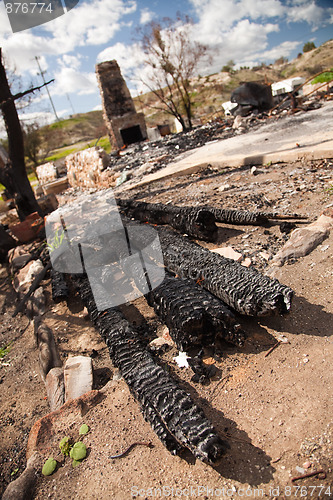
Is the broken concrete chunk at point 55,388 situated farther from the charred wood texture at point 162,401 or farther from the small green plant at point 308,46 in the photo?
the small green plant at point 308,46

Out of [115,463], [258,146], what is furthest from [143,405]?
[258,146]

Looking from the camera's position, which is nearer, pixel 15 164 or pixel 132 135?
pixel 15 164

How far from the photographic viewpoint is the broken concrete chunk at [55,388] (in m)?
2.04

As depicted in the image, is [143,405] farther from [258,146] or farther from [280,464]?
[258,146]

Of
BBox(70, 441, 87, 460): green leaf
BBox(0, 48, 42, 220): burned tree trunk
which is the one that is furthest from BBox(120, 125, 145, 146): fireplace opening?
BBox(70, 441, 87, 460): green leaf

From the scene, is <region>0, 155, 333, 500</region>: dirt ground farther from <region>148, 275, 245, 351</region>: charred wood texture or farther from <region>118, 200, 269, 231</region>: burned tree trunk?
<region>118, 200, 269, 231</region>: burned tree trunk

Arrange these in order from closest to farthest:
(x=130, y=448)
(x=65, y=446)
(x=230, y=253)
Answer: (x=130, y=448), (x=65, y=446), (x=230, y=253)

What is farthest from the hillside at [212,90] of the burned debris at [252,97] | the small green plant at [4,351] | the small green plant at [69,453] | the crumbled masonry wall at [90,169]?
the small green plant at [69,453]

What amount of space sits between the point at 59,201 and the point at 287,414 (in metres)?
9.18

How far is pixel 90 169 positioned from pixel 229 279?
8.56 m

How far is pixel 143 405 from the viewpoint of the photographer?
1.61 metres

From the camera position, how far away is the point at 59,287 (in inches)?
133

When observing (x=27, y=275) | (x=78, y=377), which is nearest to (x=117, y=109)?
(x=27, y=275)

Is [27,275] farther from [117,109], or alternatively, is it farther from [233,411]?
[117,109]
